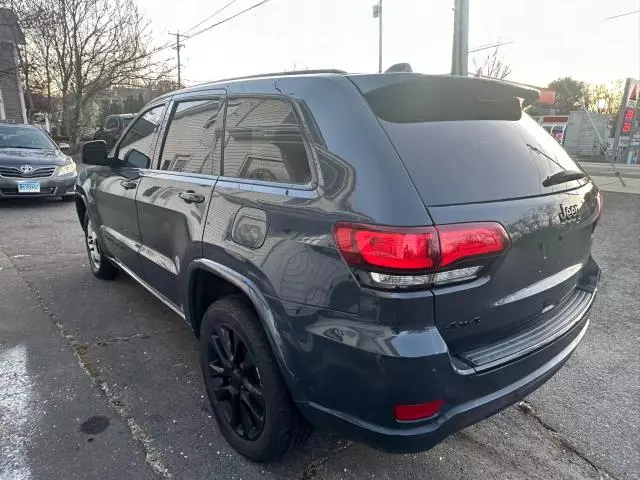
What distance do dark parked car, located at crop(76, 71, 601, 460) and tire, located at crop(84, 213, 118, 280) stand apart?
8.01 feet

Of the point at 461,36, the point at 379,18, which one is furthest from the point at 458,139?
the point at 379,18

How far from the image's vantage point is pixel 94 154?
370 centimetres

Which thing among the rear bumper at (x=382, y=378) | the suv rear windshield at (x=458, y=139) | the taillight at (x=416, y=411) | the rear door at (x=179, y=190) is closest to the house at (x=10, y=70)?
the rear door at (x=179, y=190)

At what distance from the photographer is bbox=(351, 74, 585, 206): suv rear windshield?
173cm

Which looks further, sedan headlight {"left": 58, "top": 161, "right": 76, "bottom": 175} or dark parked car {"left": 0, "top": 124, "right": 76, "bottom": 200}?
sedan headlight {"left": 58, "top": 161, "right": 76, "bottom": 175}

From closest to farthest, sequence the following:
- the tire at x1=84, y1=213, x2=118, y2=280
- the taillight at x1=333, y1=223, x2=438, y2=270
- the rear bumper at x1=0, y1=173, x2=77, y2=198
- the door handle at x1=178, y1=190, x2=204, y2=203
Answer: the taillight at x1=333, y1=223, x2=438, y2=270 → the door handle at x1=178, y1=190, x2=204, y2=203 → the tire at x1=84, y1=213, x2=118, y2=280 → the rear bumper at x1=0, y1=173, x2=77, y2=198

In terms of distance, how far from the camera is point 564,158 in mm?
2389

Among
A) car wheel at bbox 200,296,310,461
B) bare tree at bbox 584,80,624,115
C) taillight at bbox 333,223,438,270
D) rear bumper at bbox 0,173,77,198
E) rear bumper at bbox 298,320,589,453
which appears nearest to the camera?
taillight at bbox 333,223,438,270

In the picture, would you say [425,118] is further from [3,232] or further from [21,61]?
[21,61]

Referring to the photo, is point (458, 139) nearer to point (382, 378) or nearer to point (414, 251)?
point (414, 251)

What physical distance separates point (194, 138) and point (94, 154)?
1.45 metres

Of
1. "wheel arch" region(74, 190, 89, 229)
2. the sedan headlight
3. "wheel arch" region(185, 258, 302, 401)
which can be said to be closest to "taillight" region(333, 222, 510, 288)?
"wheel arch" region(185, 258, 302, 401)

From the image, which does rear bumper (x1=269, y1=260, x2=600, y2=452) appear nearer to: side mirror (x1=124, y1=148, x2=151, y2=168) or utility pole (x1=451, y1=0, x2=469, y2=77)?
side mirror (x1=124, y1=148, x2=151, y2=168)

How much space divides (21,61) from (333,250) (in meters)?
23.0
